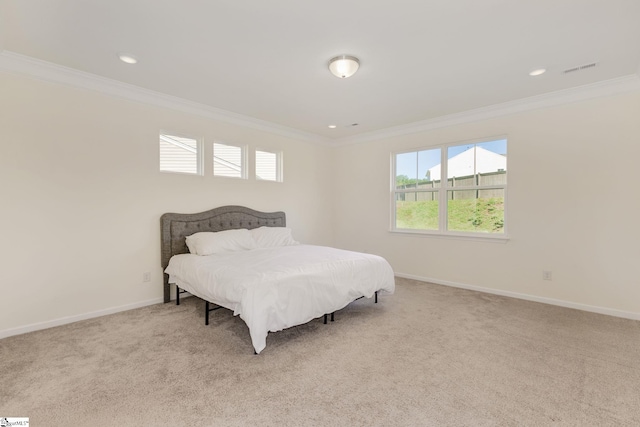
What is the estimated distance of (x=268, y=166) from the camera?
5.02 meters

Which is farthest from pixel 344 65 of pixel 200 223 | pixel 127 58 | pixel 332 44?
pixel 200 223

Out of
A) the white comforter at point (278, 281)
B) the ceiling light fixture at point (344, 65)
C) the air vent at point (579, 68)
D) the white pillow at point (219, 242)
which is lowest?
the white comforter at point (278, 281)

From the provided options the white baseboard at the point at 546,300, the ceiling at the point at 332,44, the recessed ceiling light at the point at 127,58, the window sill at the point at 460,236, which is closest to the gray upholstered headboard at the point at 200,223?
the ceiling at the point at 332,44

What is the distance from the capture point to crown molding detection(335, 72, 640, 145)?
3.19 meters

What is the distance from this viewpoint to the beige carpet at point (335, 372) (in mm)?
1727

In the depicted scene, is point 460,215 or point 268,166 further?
point 268,166

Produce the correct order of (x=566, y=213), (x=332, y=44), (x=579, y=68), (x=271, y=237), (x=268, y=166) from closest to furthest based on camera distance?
Answer: 1. (x=332, y=44)
2. (x=579, y=68)
3. (x=566, y=213)
4. (x=271, y=237)
5. (x=268, y=166)

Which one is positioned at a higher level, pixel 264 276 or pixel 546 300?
pixel 264 276

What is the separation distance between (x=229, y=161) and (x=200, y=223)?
1.08 meters

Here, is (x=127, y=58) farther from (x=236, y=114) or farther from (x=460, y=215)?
(x=460, y=215)

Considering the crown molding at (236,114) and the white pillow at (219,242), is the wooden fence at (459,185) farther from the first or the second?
the white pillow at (219,242)

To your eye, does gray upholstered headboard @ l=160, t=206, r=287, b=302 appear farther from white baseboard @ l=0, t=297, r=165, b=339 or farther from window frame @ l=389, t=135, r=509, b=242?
window frame @ l=389, t=135, r=509, b=242

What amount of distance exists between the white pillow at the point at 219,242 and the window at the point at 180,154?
0.92 meters

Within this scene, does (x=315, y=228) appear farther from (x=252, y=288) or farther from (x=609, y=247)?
(x=609, y=247)
